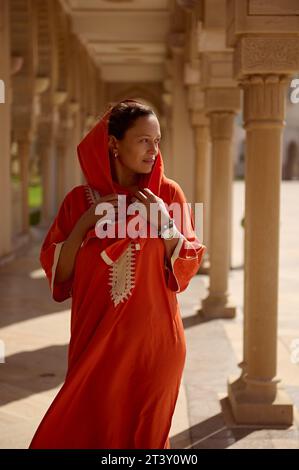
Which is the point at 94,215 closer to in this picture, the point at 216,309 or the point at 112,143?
the point at 112,143

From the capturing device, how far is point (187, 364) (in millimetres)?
5836

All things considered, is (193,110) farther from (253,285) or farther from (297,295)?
(253,285)

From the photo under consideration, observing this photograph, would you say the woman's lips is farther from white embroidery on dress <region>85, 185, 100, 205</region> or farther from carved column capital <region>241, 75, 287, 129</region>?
carved column capital <region>241, 75, 287, 129</region>

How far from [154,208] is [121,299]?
0.32 meters

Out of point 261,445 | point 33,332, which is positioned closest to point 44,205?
point 33,332

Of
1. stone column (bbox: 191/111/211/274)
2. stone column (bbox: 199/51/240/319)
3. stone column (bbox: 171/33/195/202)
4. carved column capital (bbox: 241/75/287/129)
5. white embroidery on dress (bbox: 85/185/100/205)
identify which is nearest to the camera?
white embroidery on dress (bbox: 85/185/100/205)

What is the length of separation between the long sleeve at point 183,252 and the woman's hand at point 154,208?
0.31ft

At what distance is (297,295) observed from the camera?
30.4 feet

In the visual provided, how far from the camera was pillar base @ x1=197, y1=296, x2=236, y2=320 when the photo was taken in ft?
25.4

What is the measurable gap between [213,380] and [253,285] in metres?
1.15

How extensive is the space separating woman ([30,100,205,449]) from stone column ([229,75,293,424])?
6.09ft

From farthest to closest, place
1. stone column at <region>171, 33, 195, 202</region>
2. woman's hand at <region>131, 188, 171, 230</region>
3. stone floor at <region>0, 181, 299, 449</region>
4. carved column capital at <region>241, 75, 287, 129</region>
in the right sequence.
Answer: stone column at <region>171, 33, 195, 202</region> < carved column capital at <region>241, 75, 287, 129</region> < stone floor at <region>0, 181, 299, 449</region> < woman's hand at <region>131, 188, 171, 230</region>

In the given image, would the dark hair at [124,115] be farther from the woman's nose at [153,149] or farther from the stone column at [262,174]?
the stone column at [262,174]

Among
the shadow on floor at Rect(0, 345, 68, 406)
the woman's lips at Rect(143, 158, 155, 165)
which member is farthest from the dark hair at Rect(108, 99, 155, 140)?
the shadow on floor at Rect(0, 345, 68, 406)
